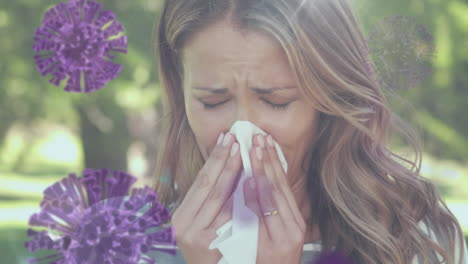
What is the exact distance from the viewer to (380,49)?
235 cm

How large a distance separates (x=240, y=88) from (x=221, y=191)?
322 millimetres

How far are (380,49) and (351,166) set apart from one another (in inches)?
17.8

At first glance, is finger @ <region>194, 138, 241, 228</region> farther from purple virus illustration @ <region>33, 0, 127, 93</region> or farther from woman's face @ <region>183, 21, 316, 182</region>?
purple virus illustration @ <region>33, 0, 127, 93</region>

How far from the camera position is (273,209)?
78.1 inches

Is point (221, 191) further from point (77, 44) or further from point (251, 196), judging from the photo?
point (77, 44)

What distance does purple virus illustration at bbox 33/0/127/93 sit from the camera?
1.86m

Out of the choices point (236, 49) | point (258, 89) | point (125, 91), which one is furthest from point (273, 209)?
point (125, 91)

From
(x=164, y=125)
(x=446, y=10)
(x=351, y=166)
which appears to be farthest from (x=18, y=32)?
(x=351, y=166)

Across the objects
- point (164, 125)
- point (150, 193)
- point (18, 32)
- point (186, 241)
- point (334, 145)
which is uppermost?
point (18, 32)

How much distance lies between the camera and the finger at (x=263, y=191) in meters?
1.96

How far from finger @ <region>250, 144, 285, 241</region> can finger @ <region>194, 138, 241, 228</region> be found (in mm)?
55

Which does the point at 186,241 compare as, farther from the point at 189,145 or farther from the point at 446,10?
the point at 446,10

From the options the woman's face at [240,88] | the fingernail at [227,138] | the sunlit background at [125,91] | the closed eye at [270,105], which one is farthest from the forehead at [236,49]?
the sunlit background at [125,91]

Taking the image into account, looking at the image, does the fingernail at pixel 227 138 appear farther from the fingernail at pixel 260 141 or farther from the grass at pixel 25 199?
the grass at pixel 25 199
